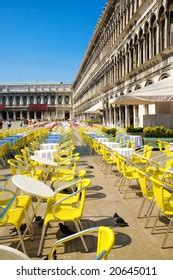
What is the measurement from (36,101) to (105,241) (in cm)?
16315

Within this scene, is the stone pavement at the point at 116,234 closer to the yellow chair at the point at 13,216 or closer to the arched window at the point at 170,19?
the yellow chair at the point at 13,216

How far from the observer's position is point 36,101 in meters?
163

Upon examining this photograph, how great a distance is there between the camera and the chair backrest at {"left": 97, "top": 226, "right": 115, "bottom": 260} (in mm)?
2643

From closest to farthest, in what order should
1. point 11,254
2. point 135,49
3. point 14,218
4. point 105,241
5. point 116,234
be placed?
1. point 11,254
2. point 105,241
3. point 14,218
4. point 116,234
5. point 135,49

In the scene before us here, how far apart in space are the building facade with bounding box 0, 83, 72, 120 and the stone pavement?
150467mm

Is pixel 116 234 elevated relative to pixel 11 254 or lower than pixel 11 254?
lower

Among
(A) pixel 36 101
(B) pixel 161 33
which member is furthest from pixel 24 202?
(A) pixel 36 101

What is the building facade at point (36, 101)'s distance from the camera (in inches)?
6245

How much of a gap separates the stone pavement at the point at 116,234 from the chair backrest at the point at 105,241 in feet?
5.17

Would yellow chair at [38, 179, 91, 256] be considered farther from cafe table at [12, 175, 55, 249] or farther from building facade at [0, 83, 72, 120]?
building facade at [0, 83, 72, 120]

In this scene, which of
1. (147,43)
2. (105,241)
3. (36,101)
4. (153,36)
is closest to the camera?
(105,241)

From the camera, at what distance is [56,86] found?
166 m

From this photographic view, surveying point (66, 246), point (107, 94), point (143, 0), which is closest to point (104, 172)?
point (66, 246)

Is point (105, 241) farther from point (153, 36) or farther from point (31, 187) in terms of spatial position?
point (153, 36)
